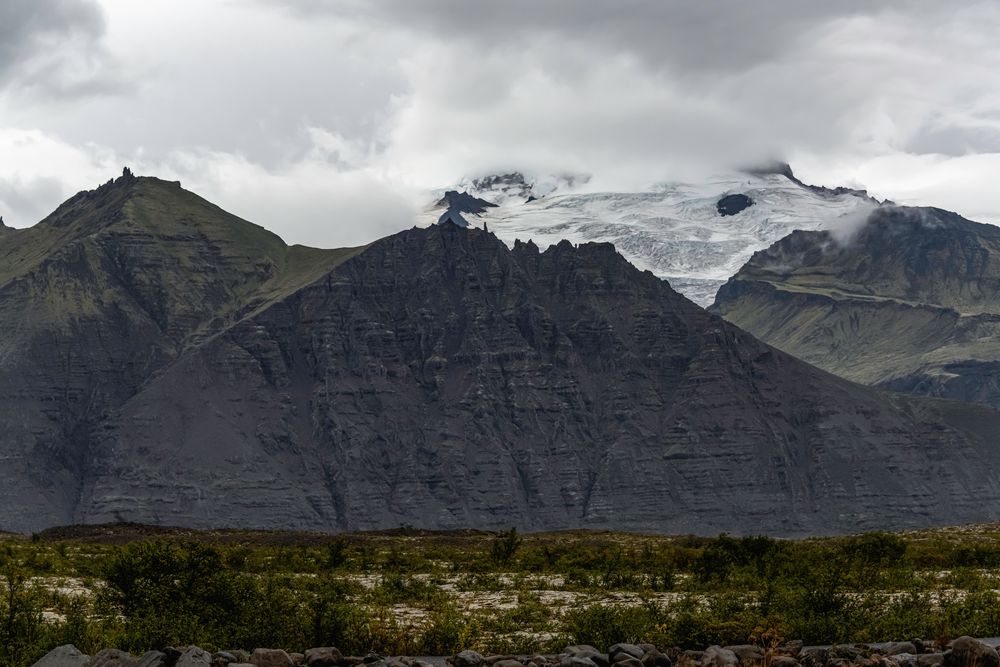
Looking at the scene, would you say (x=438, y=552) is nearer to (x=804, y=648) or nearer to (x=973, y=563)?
(x=973, y=563)

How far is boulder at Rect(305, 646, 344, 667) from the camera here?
2237 inches

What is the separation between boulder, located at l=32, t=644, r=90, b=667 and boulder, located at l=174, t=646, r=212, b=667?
124 inches

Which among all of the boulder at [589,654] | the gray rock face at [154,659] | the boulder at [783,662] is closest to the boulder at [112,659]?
the gray rock face at [154,659]

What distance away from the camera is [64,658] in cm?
5344

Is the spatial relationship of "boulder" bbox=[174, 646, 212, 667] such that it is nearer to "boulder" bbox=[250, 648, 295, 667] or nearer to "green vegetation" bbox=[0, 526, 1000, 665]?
"boulder" bbox=[250, 648, 295, 667]

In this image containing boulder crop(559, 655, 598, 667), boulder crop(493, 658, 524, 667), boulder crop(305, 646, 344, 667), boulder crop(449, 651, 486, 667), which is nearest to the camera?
boulder crop(559, 655, 598, 667)

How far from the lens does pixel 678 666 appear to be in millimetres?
56750

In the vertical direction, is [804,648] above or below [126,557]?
below

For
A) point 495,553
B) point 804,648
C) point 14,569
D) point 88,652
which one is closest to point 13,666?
point 88,652

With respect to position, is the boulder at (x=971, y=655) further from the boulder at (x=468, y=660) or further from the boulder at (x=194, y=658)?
the boulder at (x=194, y=658)

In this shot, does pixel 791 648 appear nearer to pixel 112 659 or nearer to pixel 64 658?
pixel 112 659

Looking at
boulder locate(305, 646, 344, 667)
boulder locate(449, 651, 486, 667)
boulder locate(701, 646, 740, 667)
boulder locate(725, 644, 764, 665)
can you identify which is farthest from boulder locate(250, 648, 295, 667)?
boulder locate(725, 644, 764, 665)

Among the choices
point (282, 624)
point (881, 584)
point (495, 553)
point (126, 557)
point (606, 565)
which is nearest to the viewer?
point (282, 624)

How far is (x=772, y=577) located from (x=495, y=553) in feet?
94.4
